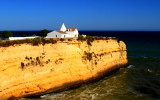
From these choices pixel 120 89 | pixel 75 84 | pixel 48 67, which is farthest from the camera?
pixel 75 84

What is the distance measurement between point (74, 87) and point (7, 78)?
847 centimetres

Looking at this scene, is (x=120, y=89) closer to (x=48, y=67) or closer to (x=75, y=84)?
(x=75, y=84)

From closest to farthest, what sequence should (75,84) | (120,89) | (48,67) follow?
1. (48,67)
2. (120,89)
3. (75,84)

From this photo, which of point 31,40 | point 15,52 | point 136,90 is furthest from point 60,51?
point 136,90

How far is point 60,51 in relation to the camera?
24.6 metres

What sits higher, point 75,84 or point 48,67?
point 48,67

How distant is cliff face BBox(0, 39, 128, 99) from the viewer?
64.9 ft

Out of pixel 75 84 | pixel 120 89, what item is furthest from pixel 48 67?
pixel 120 89

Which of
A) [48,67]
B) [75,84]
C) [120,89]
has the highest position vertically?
[48,67]

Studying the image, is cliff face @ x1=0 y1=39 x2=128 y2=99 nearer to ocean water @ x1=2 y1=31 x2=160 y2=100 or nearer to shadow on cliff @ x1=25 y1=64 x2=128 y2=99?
shadow on cliff @ x1=25 y1=64 x2=128 y2=99

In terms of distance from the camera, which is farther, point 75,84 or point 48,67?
point 75,84

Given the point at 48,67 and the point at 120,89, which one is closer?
the point at 48,67

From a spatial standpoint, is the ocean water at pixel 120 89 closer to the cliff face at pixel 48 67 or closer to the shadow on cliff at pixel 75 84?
the shadow on cliff at pixel 75 84

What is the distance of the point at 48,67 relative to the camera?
22875mm
